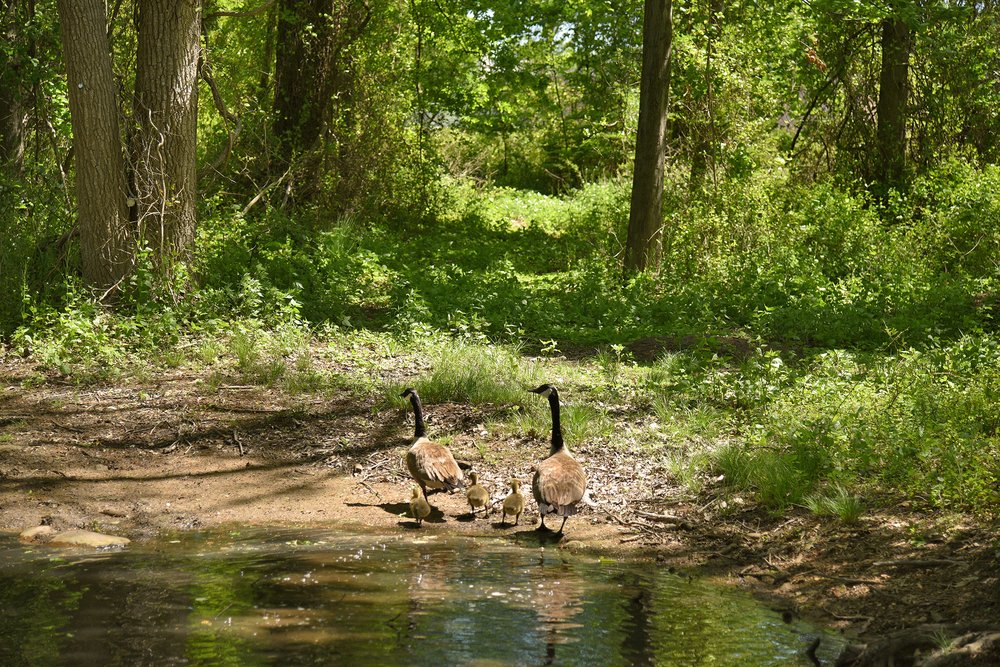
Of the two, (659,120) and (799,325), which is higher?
(659,120)

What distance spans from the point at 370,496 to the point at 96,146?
672 cm

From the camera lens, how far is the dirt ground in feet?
22.2

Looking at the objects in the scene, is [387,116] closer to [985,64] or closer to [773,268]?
[773,268]

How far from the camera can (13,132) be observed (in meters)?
17.6

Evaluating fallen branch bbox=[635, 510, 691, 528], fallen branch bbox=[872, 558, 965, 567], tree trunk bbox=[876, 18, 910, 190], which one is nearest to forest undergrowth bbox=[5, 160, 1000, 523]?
fallen branch bbox=[635, 510, 691, 528]

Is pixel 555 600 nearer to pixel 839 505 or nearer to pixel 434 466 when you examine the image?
pixel 434 466

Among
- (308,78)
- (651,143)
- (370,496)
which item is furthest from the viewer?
(308,78)

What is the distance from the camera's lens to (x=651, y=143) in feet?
56.6

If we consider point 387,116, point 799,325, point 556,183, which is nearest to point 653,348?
point 799,325

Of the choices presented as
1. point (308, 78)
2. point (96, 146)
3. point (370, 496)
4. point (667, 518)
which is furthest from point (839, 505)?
point (308, 78)

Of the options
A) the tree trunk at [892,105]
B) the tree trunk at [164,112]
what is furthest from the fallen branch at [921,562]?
the tree trunk at [892,105]

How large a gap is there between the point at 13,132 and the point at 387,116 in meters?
7.29

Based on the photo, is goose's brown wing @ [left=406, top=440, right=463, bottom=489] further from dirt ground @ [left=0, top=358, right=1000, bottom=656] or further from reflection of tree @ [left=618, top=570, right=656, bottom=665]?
reflection of tree @ [left=618, top=570, right=656, bottom=665]

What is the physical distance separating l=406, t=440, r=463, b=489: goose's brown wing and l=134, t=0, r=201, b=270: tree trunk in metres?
6.09
